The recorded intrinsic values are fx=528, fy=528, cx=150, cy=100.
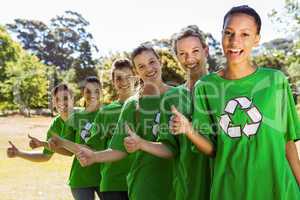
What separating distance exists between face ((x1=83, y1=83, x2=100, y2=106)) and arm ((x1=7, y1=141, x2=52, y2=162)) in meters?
0.78

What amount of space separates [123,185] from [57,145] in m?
1.15

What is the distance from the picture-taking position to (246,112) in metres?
2.83

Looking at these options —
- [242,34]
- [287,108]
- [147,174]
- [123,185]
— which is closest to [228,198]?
[287,108]

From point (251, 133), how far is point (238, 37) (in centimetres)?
53

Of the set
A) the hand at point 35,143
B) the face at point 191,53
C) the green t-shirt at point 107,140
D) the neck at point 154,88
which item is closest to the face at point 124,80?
the green t-shirt at point 107,140

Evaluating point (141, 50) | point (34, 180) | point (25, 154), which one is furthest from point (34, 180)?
point (141, 50)

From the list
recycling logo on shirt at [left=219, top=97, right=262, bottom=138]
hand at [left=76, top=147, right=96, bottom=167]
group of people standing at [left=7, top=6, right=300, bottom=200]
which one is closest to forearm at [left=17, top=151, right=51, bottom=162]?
group of people standing at [left=7, top=6, right=300, bottom=200]

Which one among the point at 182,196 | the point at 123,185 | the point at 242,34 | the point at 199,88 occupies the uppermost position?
the point at 242,34

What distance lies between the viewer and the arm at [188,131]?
2.83 meters

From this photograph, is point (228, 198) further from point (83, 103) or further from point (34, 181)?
point (34, 181)

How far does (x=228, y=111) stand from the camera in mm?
2873

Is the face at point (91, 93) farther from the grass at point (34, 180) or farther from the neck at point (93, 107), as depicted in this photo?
the grass at point (34, 180)

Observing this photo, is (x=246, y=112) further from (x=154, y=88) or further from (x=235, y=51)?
(x=154, y=88)

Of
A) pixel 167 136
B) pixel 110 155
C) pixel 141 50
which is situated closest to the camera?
pixel 167 136
